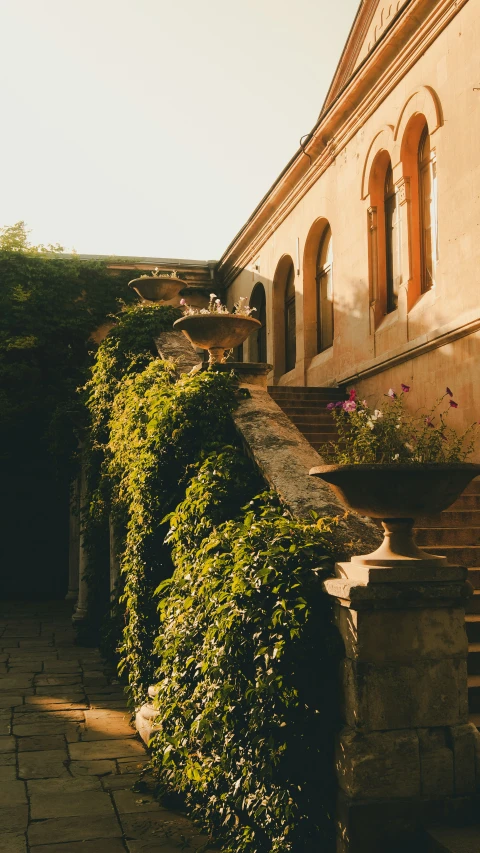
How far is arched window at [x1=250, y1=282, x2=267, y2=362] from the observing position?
19.3m

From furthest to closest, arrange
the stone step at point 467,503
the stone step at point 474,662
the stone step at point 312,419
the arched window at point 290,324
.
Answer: the arched window at point 290,324 < the stone step at point 312,419 < the stone step at point 467,503 < the stone step at point 474,662

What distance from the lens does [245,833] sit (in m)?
4.05

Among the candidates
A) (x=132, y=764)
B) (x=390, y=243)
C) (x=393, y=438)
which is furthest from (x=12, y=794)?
(x=390, y=243)

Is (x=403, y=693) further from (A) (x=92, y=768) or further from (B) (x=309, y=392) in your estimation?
(B) (x=309, y=392)

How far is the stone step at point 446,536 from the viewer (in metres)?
6.82

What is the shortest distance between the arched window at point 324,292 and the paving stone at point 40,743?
395 inches

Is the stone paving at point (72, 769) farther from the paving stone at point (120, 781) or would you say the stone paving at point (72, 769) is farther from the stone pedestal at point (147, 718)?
the stone pedestal at point (147, 718)

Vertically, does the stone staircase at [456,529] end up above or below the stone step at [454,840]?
above

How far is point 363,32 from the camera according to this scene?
1593 centimetres

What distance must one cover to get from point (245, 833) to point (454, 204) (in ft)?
25.8

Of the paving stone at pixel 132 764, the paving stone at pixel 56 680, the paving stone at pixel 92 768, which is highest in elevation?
the paving stone at pixel 56 680

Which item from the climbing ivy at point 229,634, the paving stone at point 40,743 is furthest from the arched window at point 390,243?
the paving stone at point 40,743

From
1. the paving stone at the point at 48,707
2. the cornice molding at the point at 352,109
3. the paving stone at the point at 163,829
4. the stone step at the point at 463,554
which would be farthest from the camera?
the cornice molding at the point at 352,109

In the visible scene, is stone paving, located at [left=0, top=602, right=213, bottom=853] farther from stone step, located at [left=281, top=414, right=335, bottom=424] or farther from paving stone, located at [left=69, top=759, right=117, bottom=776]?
stone step, located at [left=281, top=414, right=335, bottom=424]
